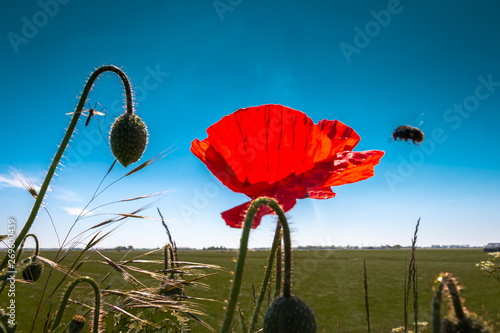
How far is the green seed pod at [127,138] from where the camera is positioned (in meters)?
1.23

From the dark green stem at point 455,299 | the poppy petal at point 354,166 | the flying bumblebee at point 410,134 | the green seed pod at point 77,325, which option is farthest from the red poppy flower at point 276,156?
the flying bumblebee at point 410,134

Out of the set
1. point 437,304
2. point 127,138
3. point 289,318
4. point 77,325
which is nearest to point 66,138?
point 127,138

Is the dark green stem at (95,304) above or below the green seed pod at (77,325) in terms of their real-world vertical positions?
above

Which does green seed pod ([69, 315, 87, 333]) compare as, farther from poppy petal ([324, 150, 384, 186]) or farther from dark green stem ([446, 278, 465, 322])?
dark green stem ([446, 278, 465, 322])

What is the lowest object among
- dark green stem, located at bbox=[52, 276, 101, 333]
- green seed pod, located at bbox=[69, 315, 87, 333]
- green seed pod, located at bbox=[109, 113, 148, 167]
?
green seed pod, located at bbox=[69, 315, 87, 333]

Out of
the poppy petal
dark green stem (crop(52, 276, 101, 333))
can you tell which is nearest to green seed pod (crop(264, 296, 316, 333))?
the poppy petal

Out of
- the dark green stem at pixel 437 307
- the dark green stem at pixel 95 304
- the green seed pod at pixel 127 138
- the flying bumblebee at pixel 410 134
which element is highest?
the flying bumblebee at pixel 410 134

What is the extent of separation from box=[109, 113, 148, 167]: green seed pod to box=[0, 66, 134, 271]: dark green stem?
0.07 m

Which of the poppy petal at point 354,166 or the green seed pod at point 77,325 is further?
the green seed pod at point 77,325

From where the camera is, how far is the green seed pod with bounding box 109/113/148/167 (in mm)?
1231

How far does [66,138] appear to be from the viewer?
1026 mm

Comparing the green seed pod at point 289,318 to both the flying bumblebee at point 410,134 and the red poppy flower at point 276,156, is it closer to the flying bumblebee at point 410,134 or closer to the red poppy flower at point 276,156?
the red poppy flower at point 276,156

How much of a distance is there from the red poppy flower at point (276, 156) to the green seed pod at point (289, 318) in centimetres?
24

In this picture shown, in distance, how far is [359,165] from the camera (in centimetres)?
88
